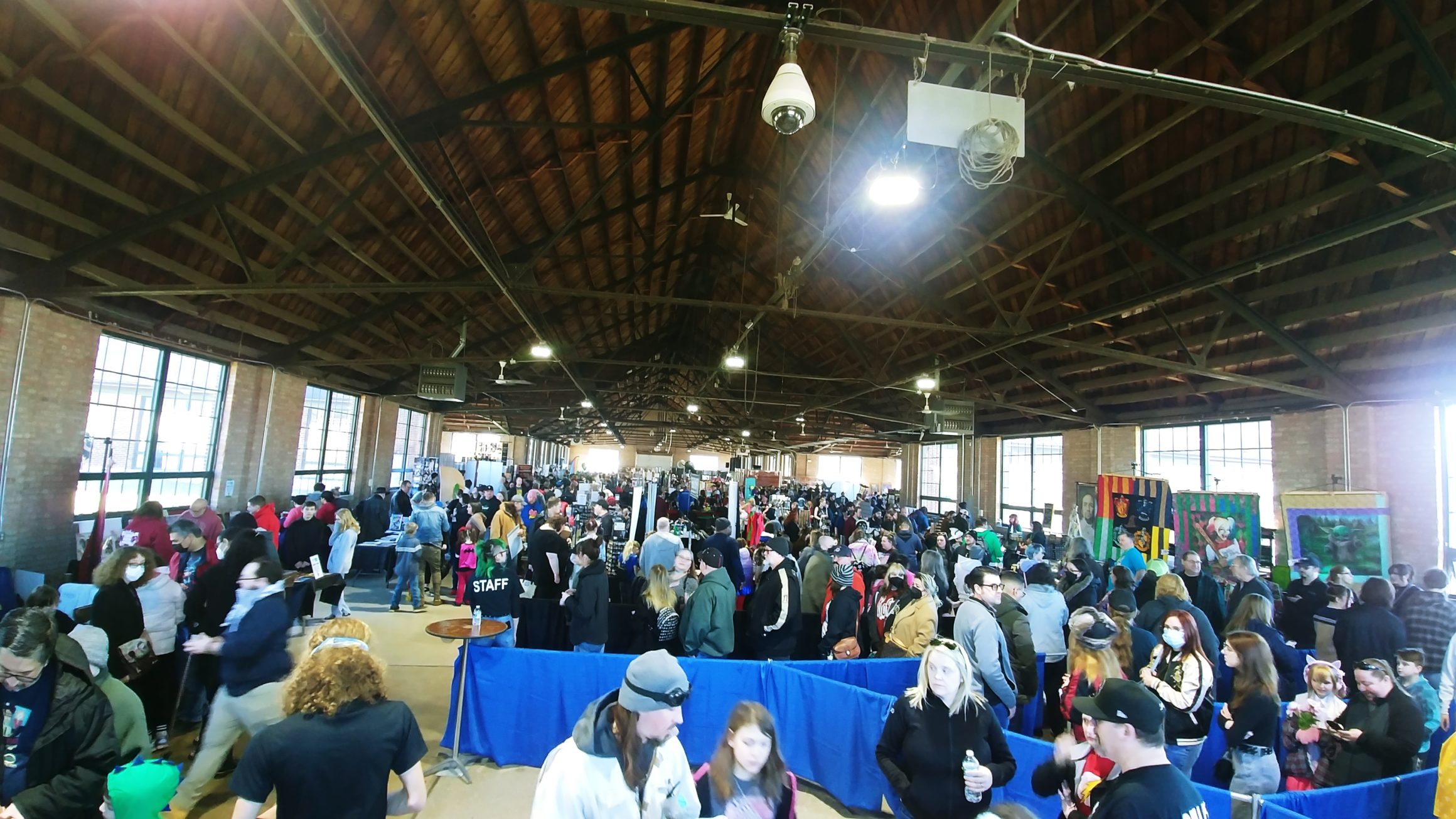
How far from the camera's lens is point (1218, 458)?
10805 mm

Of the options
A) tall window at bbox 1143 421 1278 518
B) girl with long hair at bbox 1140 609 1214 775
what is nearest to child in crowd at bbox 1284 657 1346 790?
girl with long hair at bbox 1140 609 1214 775

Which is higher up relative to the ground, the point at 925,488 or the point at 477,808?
the point at 925,488

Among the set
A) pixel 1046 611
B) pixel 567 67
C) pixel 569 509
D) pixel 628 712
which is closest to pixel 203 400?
pixel 569 509

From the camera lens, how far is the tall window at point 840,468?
37406mm

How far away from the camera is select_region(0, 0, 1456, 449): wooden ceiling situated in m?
4.30

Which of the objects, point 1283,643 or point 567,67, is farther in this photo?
point 567,67

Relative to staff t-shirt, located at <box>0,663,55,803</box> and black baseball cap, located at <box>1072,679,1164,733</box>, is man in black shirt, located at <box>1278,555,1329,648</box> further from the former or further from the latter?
staff t-shirt, located at <box>0,663,55,803</box>

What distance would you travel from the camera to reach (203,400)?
9.70m

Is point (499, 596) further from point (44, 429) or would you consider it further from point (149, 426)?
point (149, 426)

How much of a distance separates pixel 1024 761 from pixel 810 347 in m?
13.0

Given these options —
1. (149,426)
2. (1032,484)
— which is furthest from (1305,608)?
(149,426)

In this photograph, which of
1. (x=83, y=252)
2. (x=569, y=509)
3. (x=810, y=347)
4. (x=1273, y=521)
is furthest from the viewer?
(x=810, y=347)

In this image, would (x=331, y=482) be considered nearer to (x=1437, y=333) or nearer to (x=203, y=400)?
(x=203, y=400)

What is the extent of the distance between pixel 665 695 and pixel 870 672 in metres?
3.09
